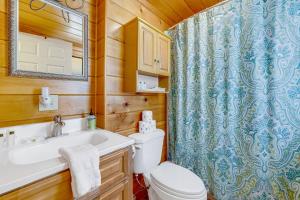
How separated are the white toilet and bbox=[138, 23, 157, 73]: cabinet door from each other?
61cm

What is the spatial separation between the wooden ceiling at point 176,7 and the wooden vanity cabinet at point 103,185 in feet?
4.88

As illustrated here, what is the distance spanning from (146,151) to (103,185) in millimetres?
563

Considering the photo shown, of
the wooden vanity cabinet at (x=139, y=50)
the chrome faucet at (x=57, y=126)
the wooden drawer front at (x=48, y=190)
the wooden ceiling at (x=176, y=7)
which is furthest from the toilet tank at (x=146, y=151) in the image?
the wooden ceiling at (x=176, y=7)

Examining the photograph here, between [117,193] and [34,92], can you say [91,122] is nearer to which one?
[34,92]

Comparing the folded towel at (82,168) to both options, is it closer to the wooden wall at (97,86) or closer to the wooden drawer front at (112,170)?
the wooden drawer front at (112,170)

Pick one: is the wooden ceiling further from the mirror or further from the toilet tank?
the toilet tank

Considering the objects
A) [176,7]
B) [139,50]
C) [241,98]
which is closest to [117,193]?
[139,50]

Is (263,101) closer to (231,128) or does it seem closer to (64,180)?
(231,128)

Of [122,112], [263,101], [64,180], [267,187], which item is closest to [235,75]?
[263,101]

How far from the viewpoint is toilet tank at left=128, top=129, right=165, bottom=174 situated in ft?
4.38

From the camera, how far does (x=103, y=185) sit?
2.79 ft

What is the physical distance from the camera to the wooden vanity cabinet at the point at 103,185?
60cm

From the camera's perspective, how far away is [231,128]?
1.44 metres

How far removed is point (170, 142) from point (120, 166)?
3.51 feet
